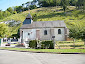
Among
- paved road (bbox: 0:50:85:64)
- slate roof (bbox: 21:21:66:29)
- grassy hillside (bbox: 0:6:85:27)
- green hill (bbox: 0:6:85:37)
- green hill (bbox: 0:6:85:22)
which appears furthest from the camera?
green hill (bbox: 0:6:85:22)

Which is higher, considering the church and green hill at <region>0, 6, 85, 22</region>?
green hill at <region>0, 6, 85, 22</region>

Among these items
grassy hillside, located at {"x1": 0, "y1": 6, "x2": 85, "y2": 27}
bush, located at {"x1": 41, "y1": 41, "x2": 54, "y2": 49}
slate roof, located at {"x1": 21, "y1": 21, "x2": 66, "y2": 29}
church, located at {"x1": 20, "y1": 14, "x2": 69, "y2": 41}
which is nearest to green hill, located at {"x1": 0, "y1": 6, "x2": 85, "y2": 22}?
grassy hillside, located at {"x1": 0, "y1": 6, "x2": 85, "y2": 27}

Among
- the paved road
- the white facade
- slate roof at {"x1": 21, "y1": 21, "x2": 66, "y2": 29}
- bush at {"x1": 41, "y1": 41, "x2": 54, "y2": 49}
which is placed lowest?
the paved road

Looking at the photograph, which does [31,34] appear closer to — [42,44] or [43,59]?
[42,44]

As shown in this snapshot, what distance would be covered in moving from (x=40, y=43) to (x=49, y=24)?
2471 centimetres

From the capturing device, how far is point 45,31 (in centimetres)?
4253

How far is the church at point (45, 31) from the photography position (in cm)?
4116

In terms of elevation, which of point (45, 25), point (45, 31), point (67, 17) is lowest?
point (45, 31)

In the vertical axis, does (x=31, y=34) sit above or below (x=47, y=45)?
above

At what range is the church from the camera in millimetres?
41156

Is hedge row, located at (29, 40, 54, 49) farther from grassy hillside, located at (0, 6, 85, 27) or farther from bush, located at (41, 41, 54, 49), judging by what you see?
grassy hillside, located at (0, 6, 85, 27)

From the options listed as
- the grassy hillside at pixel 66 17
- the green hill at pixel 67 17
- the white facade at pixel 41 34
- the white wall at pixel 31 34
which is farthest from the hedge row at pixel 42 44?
the grassy hillside at pixel 66 17

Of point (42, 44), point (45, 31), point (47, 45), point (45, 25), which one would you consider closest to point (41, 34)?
point (45, 31)

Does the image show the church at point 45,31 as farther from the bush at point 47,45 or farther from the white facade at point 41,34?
the bush at point 47,45
